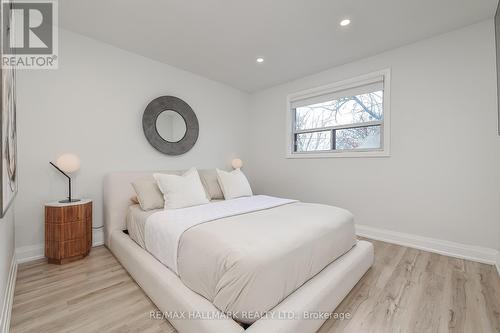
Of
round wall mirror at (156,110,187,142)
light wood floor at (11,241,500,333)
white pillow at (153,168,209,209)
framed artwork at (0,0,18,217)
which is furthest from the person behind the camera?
round wall mirror at (156,110,187,142)

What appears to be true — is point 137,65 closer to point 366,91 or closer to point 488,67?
point 366,91

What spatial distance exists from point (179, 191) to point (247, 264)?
1460mm

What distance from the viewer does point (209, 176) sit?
3098 mm

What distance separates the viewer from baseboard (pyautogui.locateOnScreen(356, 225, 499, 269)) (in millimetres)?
2180

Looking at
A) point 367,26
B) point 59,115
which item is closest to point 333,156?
point 367,26

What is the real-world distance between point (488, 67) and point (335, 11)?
1.68 metres

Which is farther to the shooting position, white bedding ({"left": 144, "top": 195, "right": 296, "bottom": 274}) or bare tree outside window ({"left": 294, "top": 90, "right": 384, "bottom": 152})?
bare tree outside window ({"left": 294, "top": 90, "right": 384, "bottom": 152})

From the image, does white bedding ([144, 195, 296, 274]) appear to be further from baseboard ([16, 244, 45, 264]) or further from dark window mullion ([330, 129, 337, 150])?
dark window mullion ([330, 129, 337, 150])

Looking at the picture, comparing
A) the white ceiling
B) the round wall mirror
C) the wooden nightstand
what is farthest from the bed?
the white ceiling

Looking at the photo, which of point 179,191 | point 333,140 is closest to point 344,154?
point 333,140

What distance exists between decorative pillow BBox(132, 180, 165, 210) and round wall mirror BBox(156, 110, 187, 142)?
3.17ft

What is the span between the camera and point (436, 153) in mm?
2445

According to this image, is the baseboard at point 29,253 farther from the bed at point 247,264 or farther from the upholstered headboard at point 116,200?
the bed at point 247,264

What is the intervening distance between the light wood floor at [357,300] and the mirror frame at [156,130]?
1596 mm
